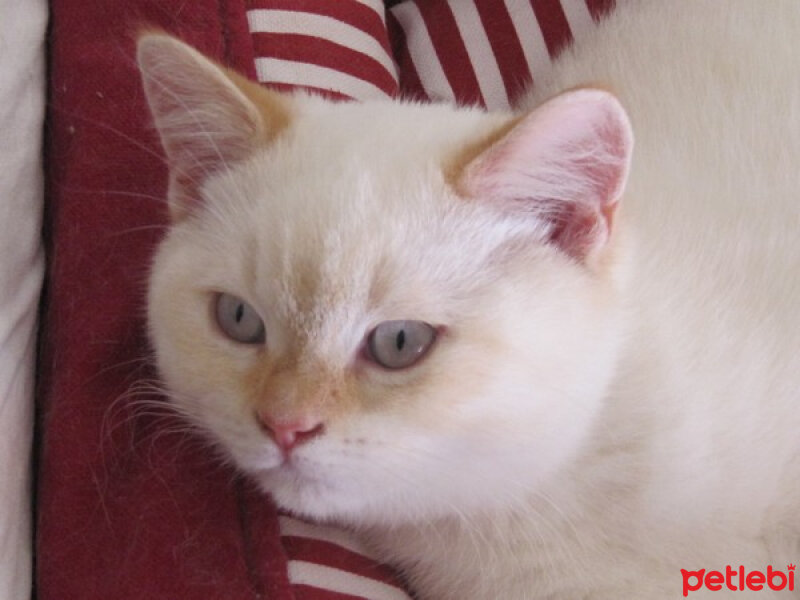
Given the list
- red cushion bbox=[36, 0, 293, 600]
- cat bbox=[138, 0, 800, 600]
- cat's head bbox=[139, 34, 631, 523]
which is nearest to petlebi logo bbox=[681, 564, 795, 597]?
cat bbox=[138, 0, 800, 600]

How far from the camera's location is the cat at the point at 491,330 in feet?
2.64

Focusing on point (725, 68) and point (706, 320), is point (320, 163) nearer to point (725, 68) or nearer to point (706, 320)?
point (706, 320)

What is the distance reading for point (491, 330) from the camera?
2.72 feet

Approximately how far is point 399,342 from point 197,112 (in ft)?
1.06

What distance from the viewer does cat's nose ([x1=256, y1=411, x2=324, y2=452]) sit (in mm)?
773

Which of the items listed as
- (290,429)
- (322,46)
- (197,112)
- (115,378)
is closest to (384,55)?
(322,46)

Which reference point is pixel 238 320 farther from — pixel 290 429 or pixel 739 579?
pixel 739 579

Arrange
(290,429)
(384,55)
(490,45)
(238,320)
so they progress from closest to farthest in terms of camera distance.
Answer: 1. (290,429)
2. (238,320)
3. (384,55)
4. (490,45)

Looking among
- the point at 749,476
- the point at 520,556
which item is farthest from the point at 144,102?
the point at 749,476

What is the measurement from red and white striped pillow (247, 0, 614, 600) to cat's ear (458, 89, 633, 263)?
0.42 meters

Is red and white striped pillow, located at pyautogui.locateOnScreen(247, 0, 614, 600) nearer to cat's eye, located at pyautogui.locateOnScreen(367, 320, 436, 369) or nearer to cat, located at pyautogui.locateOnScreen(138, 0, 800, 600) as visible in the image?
cat, located at pyautogui.locateOnScreen(138, 0, 800, 600)

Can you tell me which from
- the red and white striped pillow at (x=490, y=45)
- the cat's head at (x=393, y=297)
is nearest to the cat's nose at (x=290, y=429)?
the cat's head at (x=393, y=297)

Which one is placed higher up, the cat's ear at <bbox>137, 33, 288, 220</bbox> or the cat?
the cat's ear at <bbox>137, 33, 288, 220</bbox>

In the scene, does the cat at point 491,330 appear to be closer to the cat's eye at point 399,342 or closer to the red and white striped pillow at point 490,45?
the cat's eye at point 399,342
